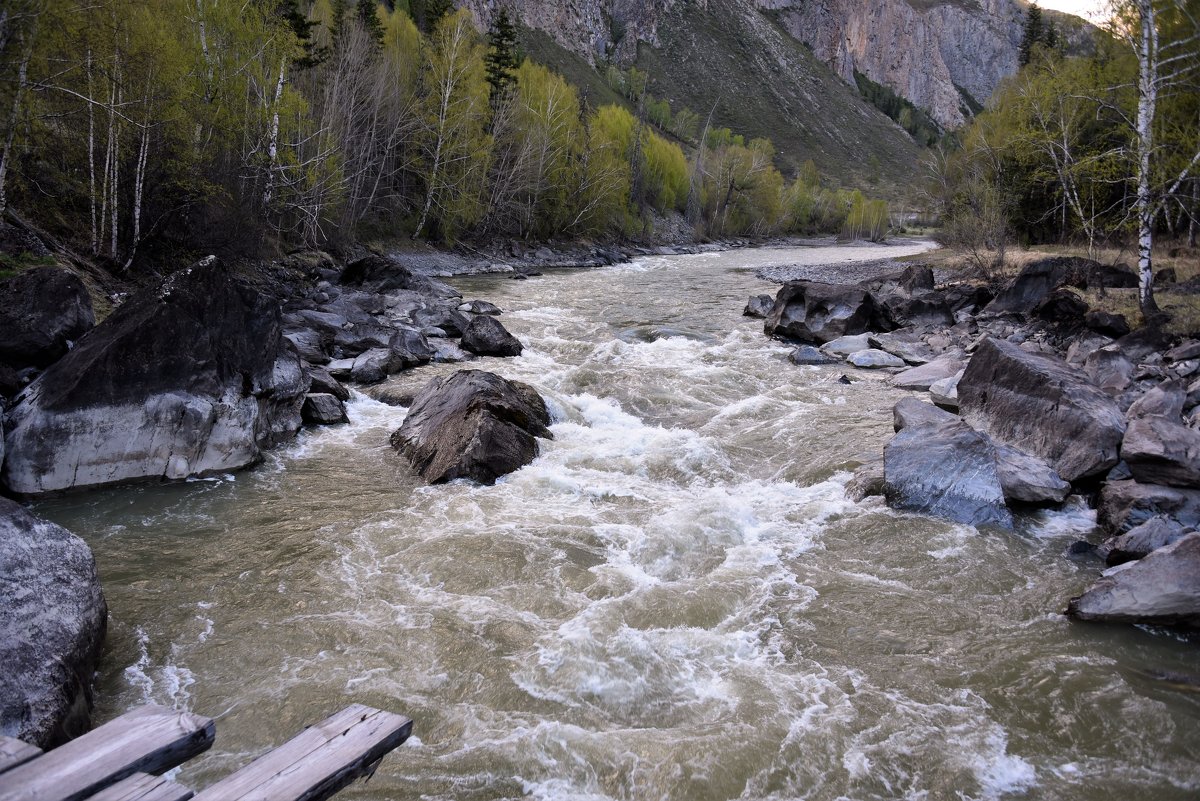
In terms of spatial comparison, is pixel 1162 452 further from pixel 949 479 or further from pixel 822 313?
pixel 822 313

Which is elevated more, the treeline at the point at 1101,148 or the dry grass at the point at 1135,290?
the treeline at the point at 1101,148

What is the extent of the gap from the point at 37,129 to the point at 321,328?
672 centimetres

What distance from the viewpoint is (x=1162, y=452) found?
8062 mm

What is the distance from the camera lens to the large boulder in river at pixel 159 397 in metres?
Answer: 8.08

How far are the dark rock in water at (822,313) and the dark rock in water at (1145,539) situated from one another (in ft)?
42.1

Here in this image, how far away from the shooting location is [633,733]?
482cm

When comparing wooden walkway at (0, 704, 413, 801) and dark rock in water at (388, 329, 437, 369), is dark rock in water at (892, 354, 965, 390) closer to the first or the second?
dark rock in water at (388, 329, 437, 369)

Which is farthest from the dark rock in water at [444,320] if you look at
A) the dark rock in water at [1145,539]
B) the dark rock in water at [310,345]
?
the dark rock in water at [1145,539]

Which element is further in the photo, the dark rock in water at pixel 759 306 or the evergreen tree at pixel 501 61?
the evergreen tree at pixel 501 61

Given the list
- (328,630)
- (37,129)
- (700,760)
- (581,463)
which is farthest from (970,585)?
(37,129)

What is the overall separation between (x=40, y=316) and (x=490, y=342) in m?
9.07

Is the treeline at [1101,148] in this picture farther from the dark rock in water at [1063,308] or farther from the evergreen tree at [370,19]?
the evergreen tree at [370,19]

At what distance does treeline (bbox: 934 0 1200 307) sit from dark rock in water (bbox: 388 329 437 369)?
1493 cm

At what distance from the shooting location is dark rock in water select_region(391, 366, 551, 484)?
30.4 feet
